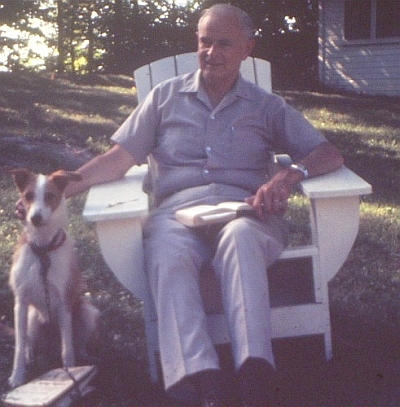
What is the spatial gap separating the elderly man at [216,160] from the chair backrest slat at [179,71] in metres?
0.81

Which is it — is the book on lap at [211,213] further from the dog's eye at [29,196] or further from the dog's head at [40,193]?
the dog's eye at [29,196]

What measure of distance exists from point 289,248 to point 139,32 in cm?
1535

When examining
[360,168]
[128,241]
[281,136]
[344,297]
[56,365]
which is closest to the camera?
[128,241]

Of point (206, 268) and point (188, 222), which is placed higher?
point (188, 222)

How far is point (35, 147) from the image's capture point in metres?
7.43

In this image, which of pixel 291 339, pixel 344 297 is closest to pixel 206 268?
pixel 291 339

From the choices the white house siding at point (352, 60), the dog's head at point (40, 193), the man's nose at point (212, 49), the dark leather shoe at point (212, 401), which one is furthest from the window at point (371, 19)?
the dark leather shoe at point (212, 401)

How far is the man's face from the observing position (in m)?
3.54

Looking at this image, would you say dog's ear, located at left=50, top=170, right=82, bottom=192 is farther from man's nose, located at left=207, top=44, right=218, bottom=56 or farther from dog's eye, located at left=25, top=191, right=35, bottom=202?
man's nose, located at left=207, top=44, right=218, bottom=56

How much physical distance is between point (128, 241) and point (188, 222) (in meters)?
0.25

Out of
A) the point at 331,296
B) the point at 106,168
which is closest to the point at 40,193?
the point at 106,168

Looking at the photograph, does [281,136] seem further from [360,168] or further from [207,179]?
[360,168]

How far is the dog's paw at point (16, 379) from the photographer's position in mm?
3111

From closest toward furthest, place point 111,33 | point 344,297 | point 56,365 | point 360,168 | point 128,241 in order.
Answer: point 128,241
point 56,365
point 344,297
point 360,168
point 111,33
